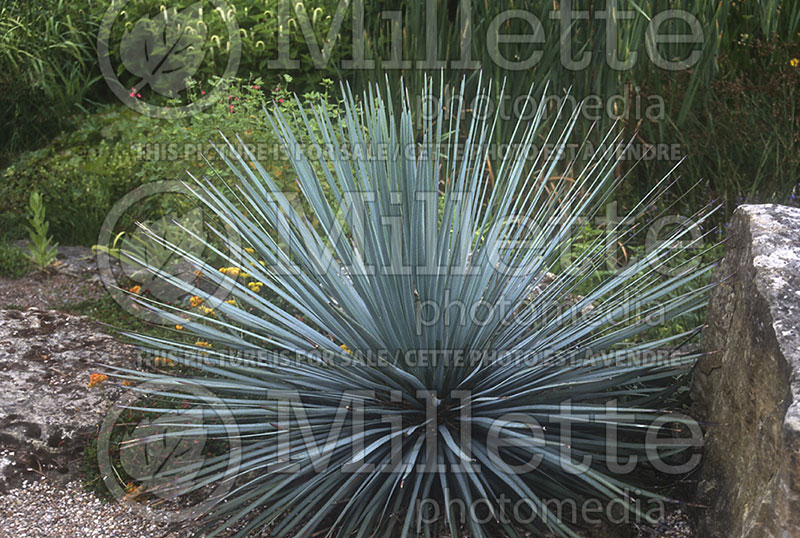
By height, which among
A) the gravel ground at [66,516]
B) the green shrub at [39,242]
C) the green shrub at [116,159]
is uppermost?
the green shrub at [116,159]

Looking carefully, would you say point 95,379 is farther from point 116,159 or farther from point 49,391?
point 116,159

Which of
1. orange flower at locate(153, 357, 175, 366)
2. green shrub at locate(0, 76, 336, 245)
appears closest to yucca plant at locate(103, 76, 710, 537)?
orange flower at locate(153, 357, 175, 366)

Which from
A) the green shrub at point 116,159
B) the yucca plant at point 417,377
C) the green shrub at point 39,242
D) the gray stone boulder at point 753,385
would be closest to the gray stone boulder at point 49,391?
the yucca plant at point 417,377

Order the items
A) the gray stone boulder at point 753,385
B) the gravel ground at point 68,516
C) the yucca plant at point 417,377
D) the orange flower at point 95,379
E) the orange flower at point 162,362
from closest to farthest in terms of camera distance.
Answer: the gray stone boulder at point 753,385 → the yucca plant at point 417,377 → the gravel ground at point 68,516 → the orange flower at point 95,379 → the orange flower at point 162,362

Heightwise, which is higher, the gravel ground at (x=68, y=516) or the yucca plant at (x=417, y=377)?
the yucca plant at (x=417, y=377)

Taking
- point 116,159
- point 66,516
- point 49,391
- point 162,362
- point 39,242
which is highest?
point 116,159

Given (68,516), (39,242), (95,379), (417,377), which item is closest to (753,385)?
(417,377)

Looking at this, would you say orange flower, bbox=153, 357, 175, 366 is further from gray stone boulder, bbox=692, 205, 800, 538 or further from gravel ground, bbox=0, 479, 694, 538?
gray stone boulder, bbox=692, 205, 800, 538

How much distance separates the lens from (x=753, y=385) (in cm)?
197

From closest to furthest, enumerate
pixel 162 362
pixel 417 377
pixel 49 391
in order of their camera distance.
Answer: pixel 417 377
pixel 49 391
pixel 162 362

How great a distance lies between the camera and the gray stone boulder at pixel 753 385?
5.60 feet

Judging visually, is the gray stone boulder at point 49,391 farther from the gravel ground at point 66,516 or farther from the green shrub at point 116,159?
the green shrub at point 116,159

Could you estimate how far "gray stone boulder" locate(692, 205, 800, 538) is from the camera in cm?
171

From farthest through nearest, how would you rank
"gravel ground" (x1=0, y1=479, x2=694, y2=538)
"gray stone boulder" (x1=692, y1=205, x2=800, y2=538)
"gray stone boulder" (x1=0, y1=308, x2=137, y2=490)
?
"gray stone boulder" (x1=0, y1=308, x2=137, y2=490)
"gravel ground" (x1=0, y1=479, x2=694, y2=538)
"gray stone boulder" (x1=692, y1=205, x2=800, y2=538)
